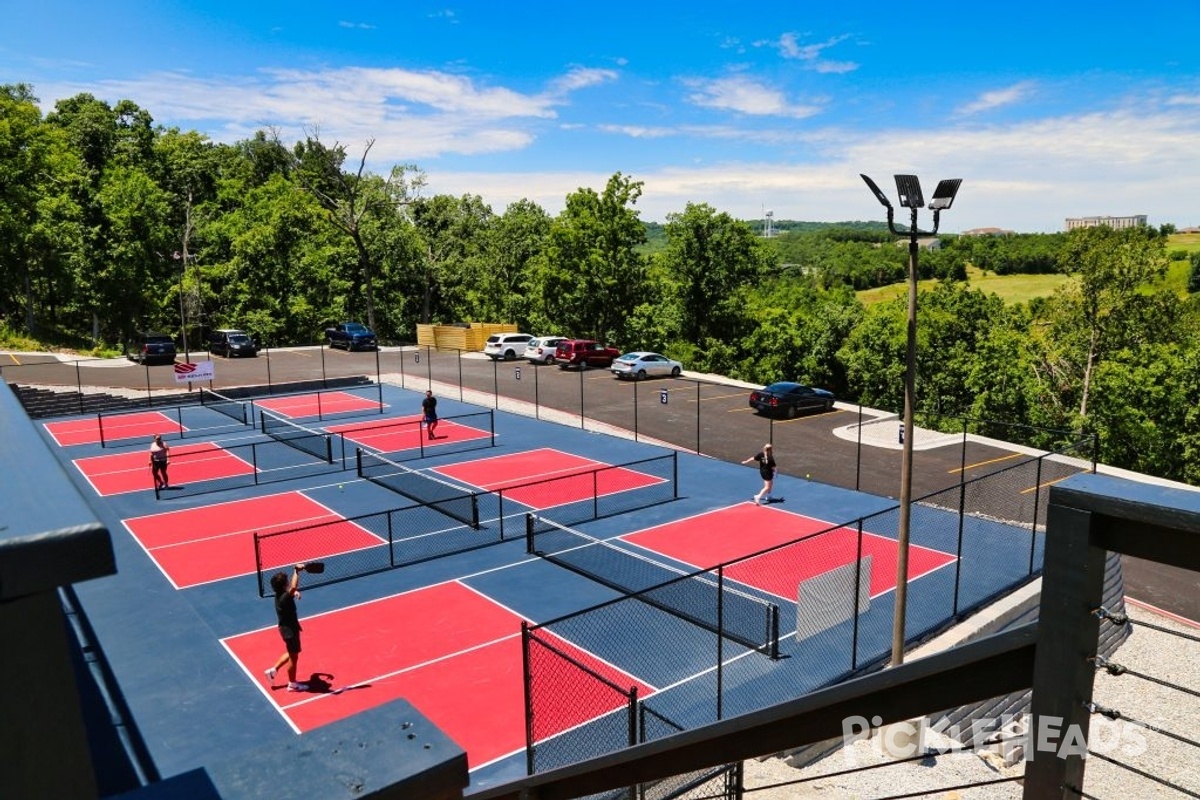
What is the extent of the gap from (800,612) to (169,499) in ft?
65.6

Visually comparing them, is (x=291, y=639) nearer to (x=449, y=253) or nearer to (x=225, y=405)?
(x=225, y=405)

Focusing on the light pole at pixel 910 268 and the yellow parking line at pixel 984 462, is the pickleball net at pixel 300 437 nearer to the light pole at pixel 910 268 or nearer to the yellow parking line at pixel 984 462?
the light pole at pixel 910 268

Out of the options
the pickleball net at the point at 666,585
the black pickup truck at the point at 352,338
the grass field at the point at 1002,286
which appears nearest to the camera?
the pickleball net at the point at 666,585

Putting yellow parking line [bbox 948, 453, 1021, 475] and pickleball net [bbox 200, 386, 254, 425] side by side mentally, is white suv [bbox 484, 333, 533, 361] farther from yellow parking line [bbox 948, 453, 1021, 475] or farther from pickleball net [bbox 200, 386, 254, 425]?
yellow parking line [bbox 948, 453, 1021, 475]

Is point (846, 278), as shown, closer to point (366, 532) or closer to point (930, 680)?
point (366, 532)

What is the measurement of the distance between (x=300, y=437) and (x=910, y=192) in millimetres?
24630

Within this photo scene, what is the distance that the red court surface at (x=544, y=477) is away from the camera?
25.5 m

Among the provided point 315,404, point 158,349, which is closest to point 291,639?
point 315,404

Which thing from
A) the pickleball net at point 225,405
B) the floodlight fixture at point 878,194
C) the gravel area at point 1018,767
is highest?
the floodlight fixture at point 878,194

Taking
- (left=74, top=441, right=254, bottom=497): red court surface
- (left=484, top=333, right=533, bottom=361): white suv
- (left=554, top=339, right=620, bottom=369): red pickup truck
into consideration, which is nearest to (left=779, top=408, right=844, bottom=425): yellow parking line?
(left=554, top=339, right=620, bottom=369): red pickup truck

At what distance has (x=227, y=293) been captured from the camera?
7000 centimetres

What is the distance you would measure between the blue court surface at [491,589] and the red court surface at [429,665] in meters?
0.05

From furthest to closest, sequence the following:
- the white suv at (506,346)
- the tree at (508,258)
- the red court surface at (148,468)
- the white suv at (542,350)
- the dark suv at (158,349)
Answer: the tree at (508,258), the white suv at (506,346), the white suv at (542,350), the dark suv at (158,349), the red court surface at (148,468)

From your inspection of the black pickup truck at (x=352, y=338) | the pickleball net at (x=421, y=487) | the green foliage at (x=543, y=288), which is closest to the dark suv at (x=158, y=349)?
the green foliage at (x=543, y=288)
